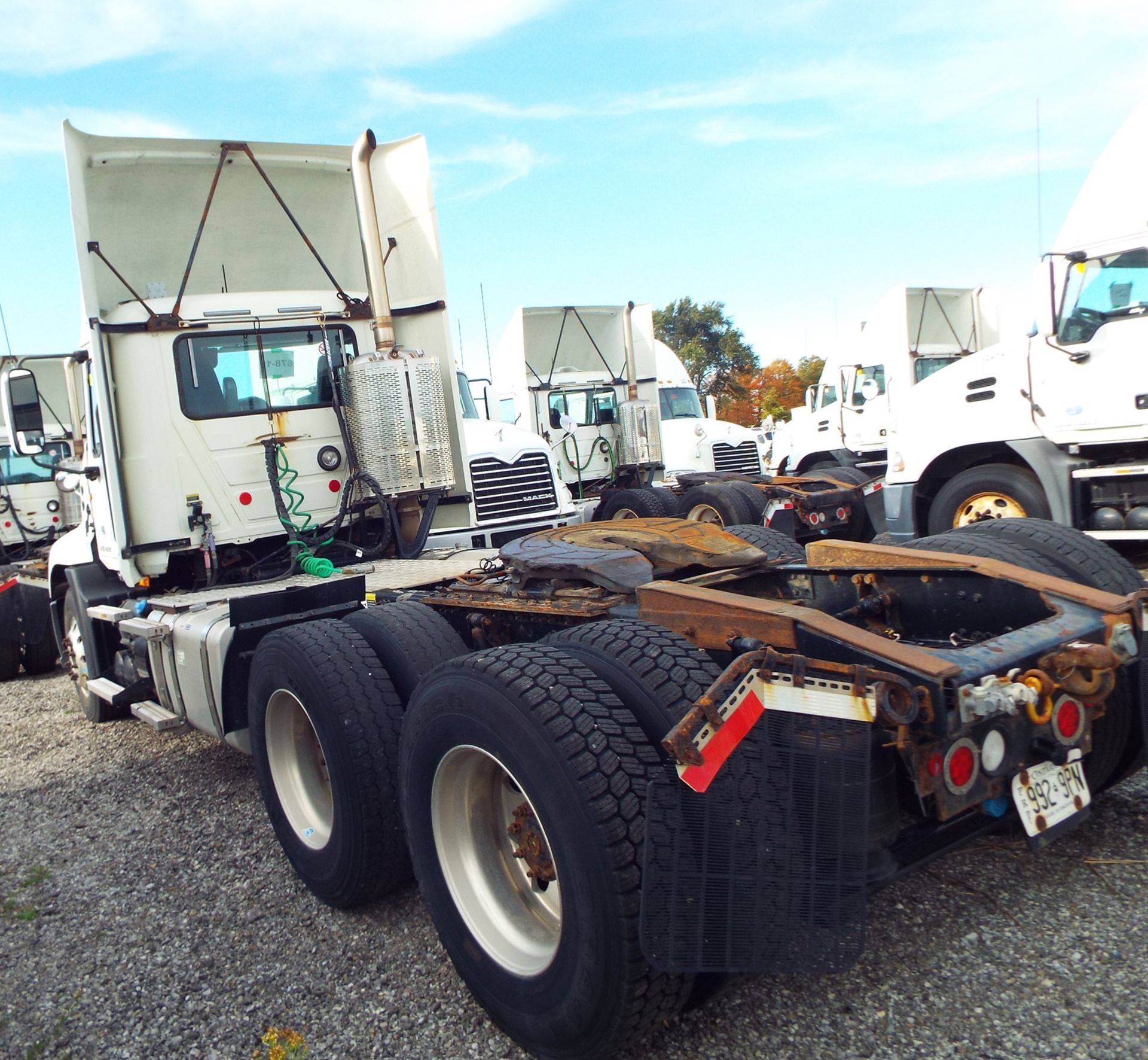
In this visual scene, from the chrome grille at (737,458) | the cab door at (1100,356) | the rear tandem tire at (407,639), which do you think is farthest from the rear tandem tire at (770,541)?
the chrome grille at (737,458)

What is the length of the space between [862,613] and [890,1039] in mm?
1465

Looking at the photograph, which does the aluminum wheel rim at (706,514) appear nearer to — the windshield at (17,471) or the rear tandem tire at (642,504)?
the rear tandem tire at (642,504)

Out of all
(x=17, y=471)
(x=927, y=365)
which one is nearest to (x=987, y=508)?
(x=927, y=365)

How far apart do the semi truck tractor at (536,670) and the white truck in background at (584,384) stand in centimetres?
796

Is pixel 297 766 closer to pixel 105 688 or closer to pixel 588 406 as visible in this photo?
pixel 105 688

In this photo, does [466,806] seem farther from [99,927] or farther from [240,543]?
[240,543]

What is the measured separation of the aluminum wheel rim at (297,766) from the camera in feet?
12.5

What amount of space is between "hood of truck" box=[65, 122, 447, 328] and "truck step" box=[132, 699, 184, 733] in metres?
2.19

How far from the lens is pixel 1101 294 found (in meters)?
7.91

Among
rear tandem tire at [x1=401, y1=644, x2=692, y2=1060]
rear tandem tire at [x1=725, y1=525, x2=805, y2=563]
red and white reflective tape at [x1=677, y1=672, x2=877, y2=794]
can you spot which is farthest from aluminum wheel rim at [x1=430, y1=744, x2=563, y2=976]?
rear tandem tire at [x1=725, y1=525, x2=805, y2=563]

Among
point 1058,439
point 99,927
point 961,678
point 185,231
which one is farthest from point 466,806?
point 1058,439

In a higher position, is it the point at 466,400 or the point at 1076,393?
the point at 466,400

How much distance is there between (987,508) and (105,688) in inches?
293

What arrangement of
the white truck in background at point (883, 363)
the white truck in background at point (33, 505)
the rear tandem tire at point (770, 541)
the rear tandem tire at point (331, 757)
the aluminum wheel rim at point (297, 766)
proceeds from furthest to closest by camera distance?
the white truck in background at point (883, 363)
the white truck in background at point (33, 505)
the rear tandem tire at point (770, 541)
the aluminum wheel rim at point (297, 766)
the rear tandem tire at point (331, 757)
